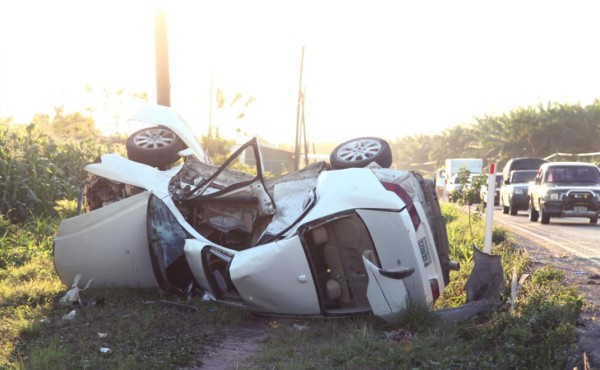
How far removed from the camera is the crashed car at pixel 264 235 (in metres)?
6.68

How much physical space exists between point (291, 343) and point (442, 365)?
1.55m

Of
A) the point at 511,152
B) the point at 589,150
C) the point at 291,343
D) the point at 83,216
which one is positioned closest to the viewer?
the point at 291,343

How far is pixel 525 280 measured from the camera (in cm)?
812

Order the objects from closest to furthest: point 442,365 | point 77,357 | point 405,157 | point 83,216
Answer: point 442,365, point 77,357, point 83,216, point 405,157

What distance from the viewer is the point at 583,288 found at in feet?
25.0

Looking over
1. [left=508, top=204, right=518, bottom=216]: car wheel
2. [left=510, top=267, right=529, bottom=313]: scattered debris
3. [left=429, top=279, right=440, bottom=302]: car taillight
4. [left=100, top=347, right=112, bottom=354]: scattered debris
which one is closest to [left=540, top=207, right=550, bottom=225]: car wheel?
[left=508, top=204, right=518, bottom=216]: car wheel

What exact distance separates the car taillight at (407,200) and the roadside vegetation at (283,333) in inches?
35.4

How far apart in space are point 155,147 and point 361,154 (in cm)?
252

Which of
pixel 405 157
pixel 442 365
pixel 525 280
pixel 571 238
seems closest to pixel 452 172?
pixel 571 238

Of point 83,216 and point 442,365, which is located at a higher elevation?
point 83,216

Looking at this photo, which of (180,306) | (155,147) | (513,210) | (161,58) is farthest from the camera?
(513,210)

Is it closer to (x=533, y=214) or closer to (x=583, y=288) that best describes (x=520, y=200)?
(x=533, y=214)

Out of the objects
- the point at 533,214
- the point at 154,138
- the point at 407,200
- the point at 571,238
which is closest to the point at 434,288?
the point at 407,200

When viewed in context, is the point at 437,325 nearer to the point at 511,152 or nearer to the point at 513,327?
the point at 513,327
